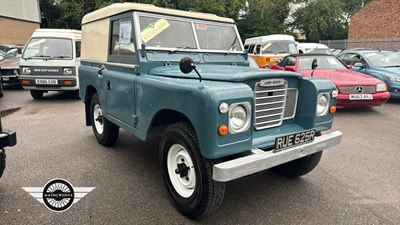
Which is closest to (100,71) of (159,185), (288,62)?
(159,185)

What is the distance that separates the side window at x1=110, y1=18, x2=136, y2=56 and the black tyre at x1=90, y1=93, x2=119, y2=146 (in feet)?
3.55

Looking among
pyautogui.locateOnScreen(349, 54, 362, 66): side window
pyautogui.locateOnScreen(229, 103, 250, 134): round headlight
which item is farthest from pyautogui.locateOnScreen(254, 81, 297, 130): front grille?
pyautogui.locateOnScreen(349, 54, 362, 66): side window

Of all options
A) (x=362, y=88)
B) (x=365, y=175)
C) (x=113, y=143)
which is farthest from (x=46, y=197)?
(x=362, y=88)

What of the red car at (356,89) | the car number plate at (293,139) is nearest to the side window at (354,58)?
the red car at (356,89)

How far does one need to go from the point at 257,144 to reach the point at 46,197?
7.38 feet

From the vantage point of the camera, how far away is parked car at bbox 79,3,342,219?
254 centimetres

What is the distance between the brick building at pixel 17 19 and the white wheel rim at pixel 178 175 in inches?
1142

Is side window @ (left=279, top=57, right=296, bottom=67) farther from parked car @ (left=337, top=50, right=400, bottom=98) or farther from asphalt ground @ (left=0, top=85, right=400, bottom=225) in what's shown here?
asphalt ground @ (left=0, top=85, right=400, bottom=225)

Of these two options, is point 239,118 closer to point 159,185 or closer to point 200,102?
point 200,102

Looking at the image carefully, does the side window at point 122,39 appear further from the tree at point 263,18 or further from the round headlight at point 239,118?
the tree at point 263,18

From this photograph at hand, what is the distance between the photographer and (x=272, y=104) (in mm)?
3127

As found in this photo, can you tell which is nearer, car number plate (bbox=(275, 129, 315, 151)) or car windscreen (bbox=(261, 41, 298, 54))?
car number plate (bbox=(275, 129, 315, 151))

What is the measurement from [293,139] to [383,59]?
864cm
